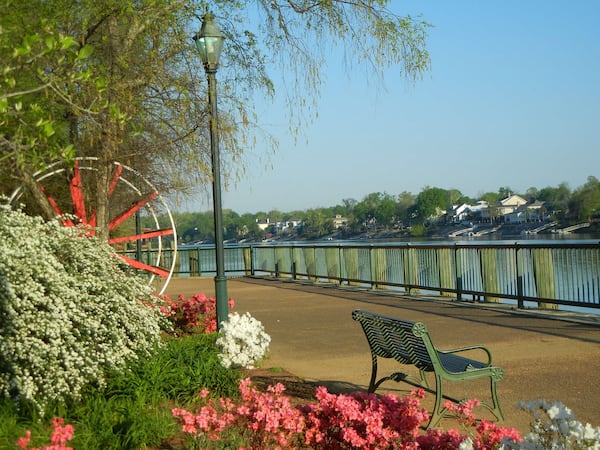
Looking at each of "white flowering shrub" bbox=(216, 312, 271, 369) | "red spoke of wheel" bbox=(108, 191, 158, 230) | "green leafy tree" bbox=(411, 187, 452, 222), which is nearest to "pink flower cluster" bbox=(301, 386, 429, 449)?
"white flowering shrub" bbox=(216, 312, 271, 369)

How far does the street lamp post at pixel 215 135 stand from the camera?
32.0ft

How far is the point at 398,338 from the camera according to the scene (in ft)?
22.4

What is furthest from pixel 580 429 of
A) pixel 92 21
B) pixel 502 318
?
pixel 502 318

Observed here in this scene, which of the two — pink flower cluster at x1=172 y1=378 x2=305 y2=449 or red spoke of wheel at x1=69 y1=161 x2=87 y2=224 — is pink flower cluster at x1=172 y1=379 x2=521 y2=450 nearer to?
pink flower cluster at x1=172 y1=378 x2=305 y2=449

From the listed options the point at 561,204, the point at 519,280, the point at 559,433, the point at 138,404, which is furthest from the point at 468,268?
the point at 561,204

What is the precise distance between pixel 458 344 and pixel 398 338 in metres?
4.19

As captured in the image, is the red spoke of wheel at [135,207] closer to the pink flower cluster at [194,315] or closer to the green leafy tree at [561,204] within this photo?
the pink flower cluster at [194,315]

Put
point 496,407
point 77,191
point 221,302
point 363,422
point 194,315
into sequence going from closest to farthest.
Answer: point 363,422 < point 496,407 < point 221,302 < point 194,315 < point 77,191

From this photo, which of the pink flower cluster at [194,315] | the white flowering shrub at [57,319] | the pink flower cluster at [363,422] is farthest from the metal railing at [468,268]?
the pink flower cluster at [363,422]

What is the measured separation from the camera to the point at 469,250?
16281mm

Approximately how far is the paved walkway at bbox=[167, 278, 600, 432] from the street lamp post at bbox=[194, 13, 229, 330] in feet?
3.40

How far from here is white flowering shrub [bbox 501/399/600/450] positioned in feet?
10.1

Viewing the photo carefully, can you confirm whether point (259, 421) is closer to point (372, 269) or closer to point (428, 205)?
point (372, 269)

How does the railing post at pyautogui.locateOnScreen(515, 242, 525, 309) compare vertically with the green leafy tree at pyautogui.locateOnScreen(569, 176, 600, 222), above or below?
below
